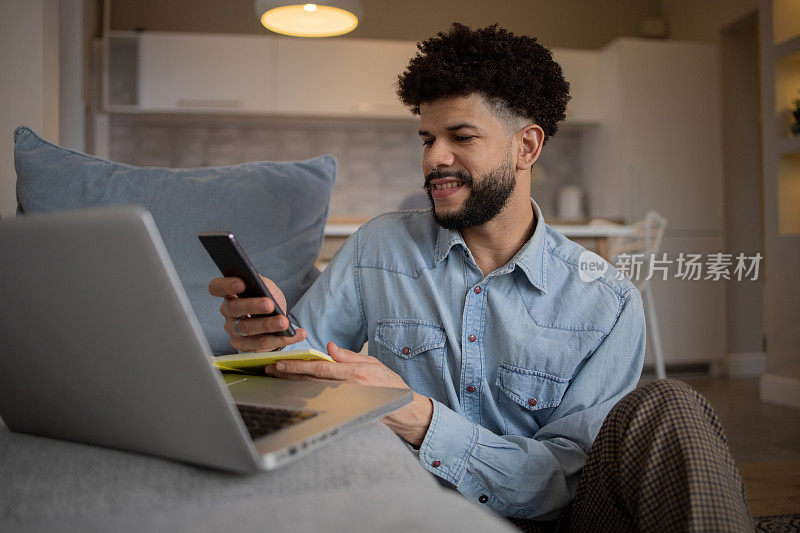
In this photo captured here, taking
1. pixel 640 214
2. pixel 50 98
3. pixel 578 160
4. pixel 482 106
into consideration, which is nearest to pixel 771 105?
pixel 640 214

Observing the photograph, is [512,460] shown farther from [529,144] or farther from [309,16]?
[309,16]

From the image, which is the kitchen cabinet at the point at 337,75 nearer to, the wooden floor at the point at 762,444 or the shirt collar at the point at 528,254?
the wooden floor at the point at 762,444

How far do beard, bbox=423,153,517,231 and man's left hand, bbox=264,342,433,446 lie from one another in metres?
0.42

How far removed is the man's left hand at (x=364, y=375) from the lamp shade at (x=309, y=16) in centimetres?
206

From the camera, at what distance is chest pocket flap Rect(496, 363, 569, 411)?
122 centimetres

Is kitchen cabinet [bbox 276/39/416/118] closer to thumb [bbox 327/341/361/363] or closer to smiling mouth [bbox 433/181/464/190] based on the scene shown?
smiling mouth [bbox 433/181/464/190]

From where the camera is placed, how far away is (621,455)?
2.87 feet

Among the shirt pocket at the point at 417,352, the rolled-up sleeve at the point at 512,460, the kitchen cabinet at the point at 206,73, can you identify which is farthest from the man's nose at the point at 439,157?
the kitchen cabinet at the point at 206,73

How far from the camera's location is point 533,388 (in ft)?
4.04

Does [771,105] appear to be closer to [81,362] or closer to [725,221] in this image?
[725,221]

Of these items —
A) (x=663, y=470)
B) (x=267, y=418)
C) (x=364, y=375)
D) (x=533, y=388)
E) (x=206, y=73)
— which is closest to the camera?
(x=267, y=418)

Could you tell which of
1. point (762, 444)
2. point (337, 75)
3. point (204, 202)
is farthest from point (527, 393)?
point (337, 75)

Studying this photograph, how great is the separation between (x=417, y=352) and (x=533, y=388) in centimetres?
23

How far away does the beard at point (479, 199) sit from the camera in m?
1.32
